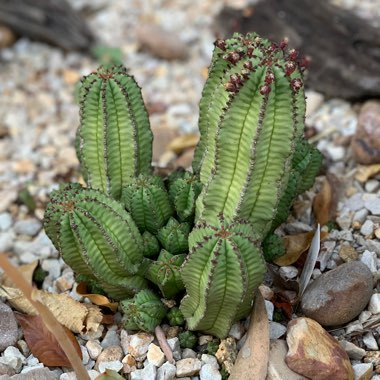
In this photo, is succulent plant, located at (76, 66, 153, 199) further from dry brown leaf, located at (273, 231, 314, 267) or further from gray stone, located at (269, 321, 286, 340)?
gray stone, located at (269, 321, 286, 340)

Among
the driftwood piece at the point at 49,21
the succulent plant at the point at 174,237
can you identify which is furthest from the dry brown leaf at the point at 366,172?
the driftwood piece at the point at 49,21

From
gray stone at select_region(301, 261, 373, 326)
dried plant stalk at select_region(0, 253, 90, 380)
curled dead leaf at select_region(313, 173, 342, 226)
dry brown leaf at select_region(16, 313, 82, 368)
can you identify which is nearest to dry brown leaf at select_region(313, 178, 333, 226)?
curled dead leaf at select_region(313, 173, 342, 226)

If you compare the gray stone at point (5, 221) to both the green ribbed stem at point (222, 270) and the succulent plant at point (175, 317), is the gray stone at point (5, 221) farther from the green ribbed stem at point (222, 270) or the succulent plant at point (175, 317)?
the green ribbed stem at point (222, 270)

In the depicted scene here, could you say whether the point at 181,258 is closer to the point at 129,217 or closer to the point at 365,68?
the point at 129,217

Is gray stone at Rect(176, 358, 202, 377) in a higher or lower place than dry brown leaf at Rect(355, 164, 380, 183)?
lower

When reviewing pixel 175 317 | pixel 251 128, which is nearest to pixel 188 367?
pixel 175 317

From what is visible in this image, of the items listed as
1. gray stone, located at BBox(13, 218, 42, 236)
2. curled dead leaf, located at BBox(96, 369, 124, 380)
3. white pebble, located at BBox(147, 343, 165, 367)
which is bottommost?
curled dead leaf, located at BBox(96, 369, 124, 380)
